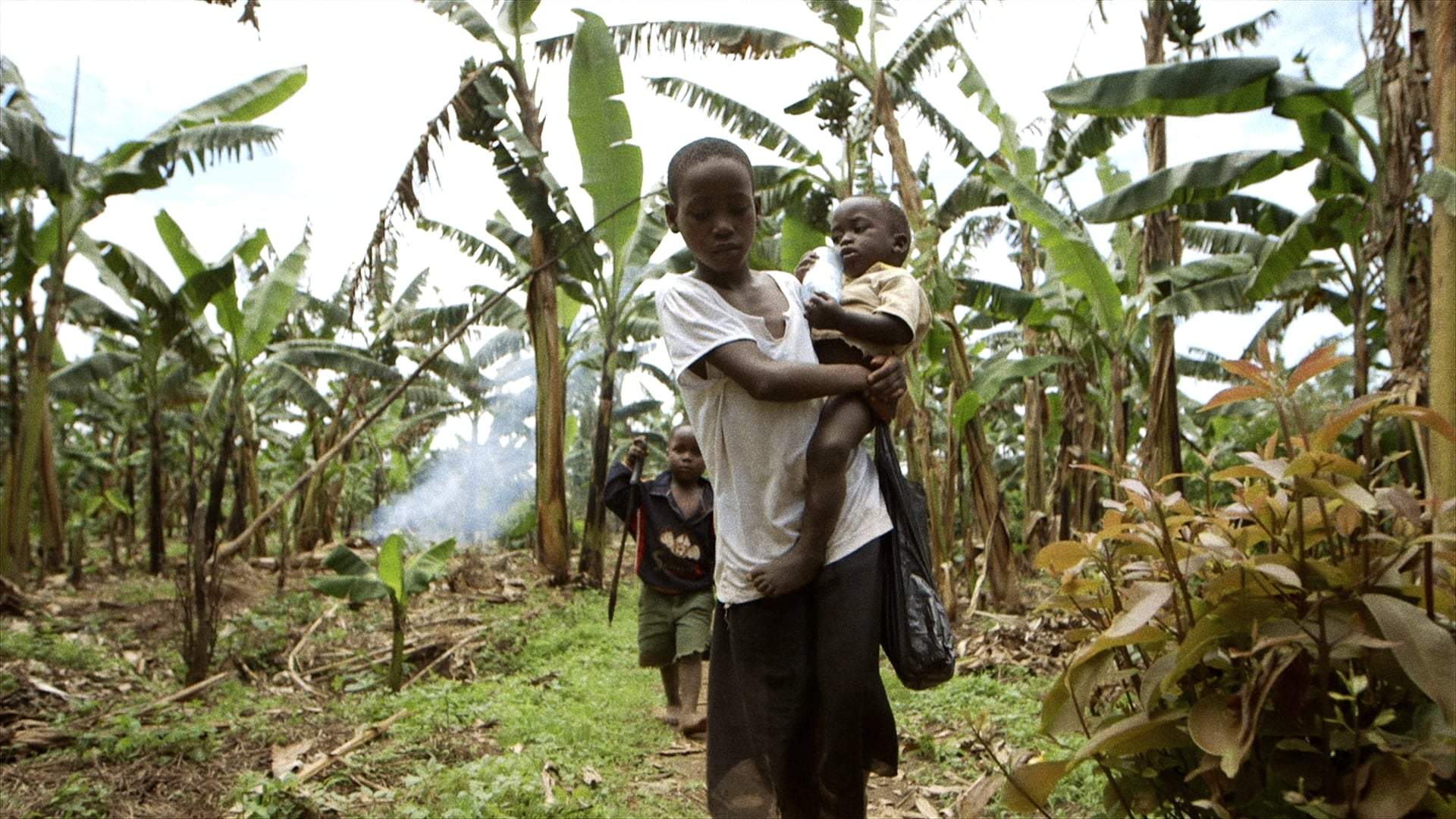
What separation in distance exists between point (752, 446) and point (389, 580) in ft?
14.1

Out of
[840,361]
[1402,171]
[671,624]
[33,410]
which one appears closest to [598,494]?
[33,410]

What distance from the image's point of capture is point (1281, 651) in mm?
1814

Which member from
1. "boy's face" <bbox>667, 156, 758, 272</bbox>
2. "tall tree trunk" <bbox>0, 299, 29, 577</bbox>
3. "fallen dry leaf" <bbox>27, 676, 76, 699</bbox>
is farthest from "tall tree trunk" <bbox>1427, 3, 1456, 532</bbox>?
"tall tree trunk" <bbox>0, 299, 29, 577</bbox>

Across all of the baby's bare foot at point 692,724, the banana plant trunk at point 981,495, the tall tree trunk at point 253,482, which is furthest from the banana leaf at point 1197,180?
the tall tree trunk at point 253,482

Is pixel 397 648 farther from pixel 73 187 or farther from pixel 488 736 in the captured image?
pixel 73 187

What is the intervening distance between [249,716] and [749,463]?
4.19 m

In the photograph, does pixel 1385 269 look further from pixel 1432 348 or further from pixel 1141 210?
pixel 1141 210

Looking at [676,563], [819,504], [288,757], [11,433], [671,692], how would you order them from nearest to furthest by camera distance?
1. [819,504]
2. [288,757]
3. [676,563]
4. [671,692]
5. [11,433]

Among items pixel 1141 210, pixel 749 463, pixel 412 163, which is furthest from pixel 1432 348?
pixel 412 163

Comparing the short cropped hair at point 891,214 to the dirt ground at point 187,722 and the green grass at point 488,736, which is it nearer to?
the dirt ground at point 187,722

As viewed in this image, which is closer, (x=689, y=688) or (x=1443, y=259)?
(x=1443, y=259)

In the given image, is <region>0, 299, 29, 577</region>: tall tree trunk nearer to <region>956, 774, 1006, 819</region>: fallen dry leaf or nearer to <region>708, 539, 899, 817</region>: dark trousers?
<region>708, 539, 899, 817</region>: dark trousers

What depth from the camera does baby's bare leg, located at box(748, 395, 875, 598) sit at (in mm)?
2432

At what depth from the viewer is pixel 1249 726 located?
1.74 meters
